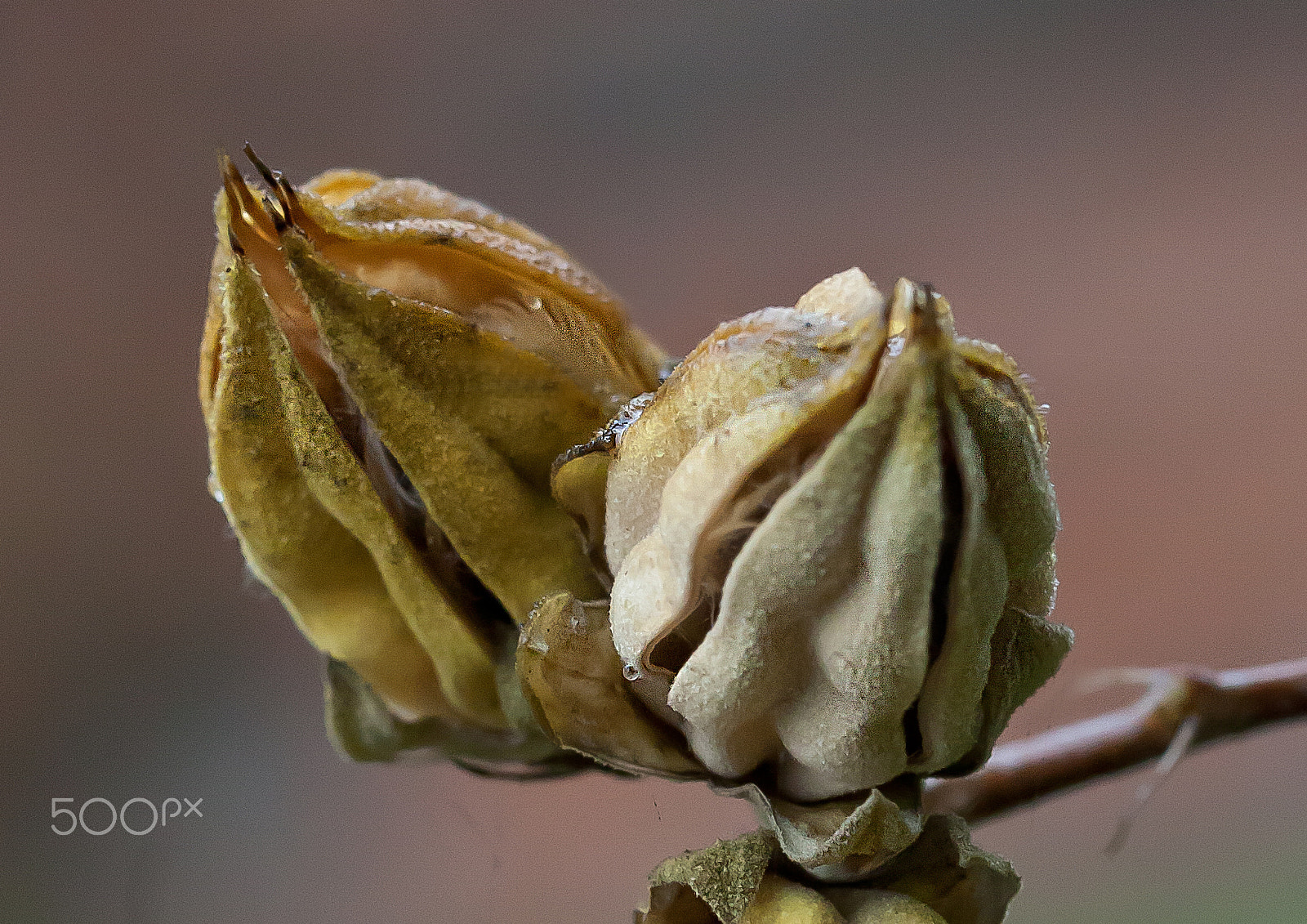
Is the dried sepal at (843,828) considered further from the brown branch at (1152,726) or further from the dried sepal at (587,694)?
the brown branch at (1152,726)

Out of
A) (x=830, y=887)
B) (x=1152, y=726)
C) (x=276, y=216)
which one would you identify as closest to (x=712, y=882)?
(x=830, y=887)

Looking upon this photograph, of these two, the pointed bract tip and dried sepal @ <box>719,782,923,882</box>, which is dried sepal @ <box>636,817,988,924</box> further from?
the pointed bract tip

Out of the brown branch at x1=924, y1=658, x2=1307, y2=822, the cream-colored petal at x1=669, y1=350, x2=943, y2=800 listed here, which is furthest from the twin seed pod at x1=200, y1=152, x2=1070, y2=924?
the brown branch at x1=924, y1=658, x2=1307, y2=822

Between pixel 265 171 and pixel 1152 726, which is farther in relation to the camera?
pixel 1152 726

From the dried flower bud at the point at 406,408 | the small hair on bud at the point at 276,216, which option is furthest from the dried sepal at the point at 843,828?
the small hair on bud at the point at 276,216

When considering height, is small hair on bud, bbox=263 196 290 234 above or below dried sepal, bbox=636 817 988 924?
above

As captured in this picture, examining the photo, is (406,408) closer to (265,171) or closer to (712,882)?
(265,171)

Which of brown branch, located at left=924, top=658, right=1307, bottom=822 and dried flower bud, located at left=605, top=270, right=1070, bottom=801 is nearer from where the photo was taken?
dried flower bud, located at left=605, top=270, right=1070, bottom=801

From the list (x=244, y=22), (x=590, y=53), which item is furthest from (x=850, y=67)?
(x=244, y=22)
